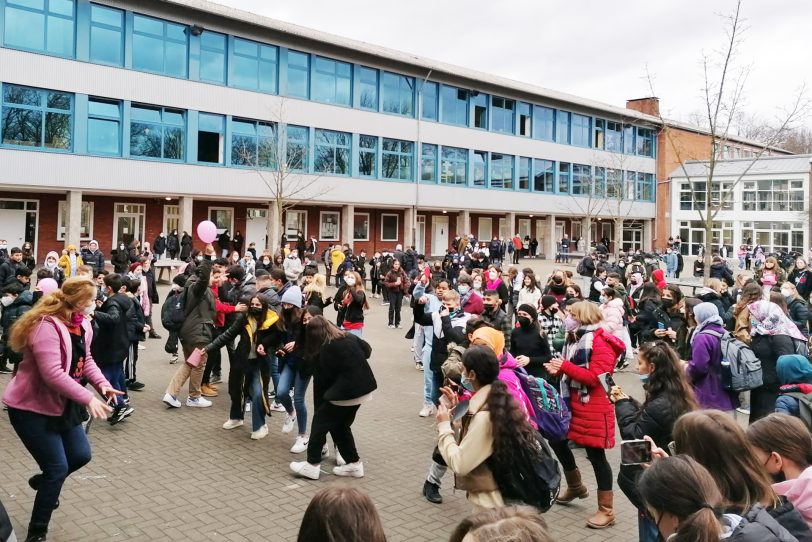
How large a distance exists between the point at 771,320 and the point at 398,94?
3125 cm

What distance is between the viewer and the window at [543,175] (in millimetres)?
43625

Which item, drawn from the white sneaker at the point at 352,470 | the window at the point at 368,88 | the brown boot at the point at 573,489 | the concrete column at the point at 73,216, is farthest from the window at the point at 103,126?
the brown boot at the point at 573,489

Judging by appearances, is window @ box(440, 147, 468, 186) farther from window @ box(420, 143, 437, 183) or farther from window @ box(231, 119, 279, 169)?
window @ box(231, 119, 279, 169)

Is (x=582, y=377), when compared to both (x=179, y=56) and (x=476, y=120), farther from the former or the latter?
(x=476, y=120)

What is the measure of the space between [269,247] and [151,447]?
24942 millimetres

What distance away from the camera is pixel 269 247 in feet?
104

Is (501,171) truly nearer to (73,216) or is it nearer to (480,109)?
(480,109)

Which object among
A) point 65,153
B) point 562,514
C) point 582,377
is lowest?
point 562,514

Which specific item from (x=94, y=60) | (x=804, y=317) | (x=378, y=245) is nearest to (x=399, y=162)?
(x=378, y=245)

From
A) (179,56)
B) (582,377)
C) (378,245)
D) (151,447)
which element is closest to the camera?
(582,377)

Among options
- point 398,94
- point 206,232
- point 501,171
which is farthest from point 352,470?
point 501,171

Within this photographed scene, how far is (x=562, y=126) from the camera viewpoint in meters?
45.1

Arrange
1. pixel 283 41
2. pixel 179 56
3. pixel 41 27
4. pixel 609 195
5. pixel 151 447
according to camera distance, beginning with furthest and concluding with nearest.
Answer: pixel 609 195 → pixel 283 41 → pixel 179 56 → pixel 41 27 → pixel 151 447

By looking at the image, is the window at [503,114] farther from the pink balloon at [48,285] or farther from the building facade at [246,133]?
the pink balloon at [48,285]
